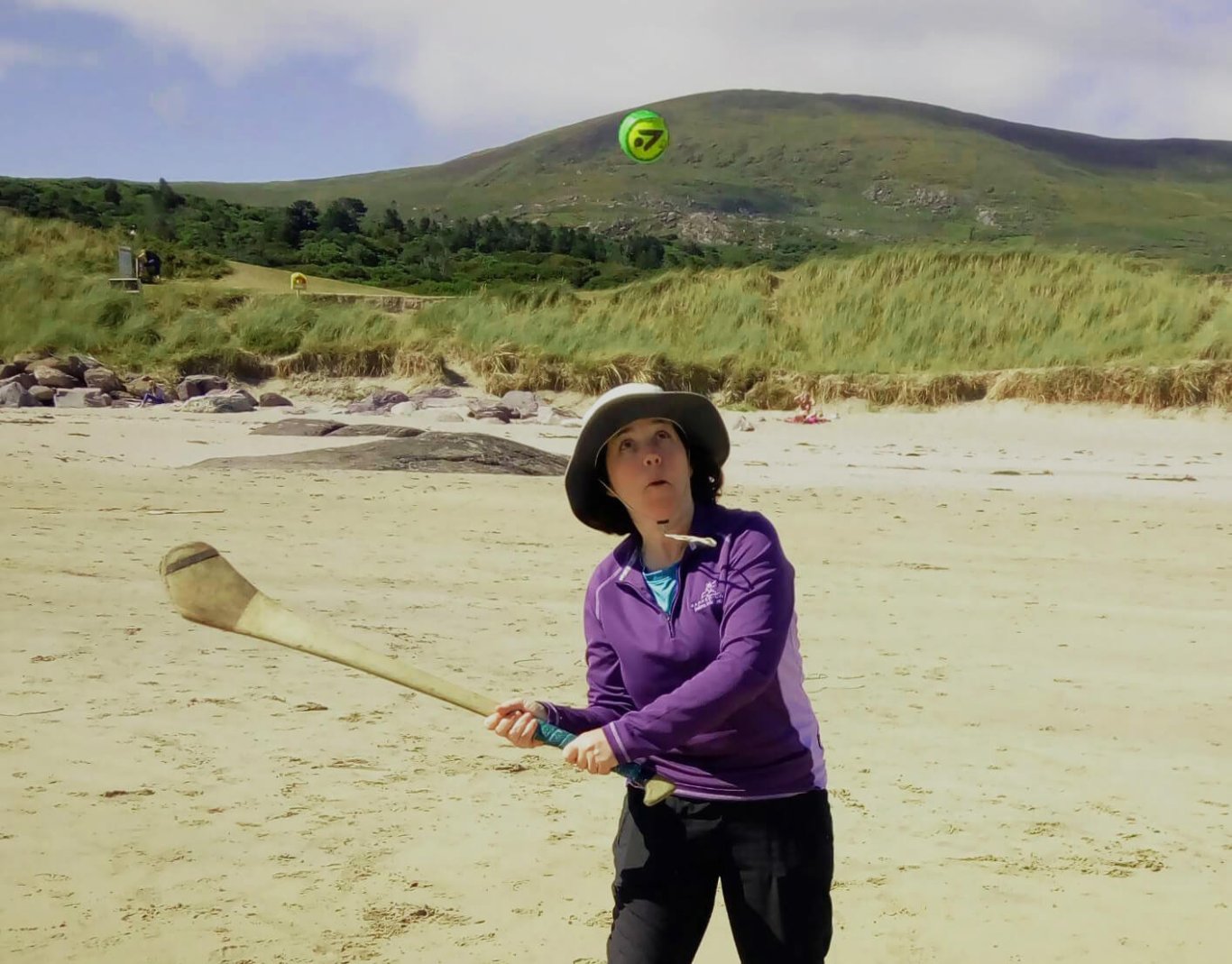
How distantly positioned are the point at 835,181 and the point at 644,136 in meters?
118

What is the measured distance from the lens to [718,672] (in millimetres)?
2199

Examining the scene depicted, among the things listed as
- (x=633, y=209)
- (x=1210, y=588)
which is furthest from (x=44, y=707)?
(x=633, y=209)

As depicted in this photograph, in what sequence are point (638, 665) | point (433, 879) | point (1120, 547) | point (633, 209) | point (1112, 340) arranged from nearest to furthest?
1. point (638, 665)
2. point (433, 879)
3. point (1120, 547)
4. point (1112, 340)
5. point (633, 209)

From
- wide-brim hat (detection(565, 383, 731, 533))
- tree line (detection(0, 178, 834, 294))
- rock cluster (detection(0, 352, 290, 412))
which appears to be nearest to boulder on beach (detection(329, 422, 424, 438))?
rock cluster (detection(0, 352, 290, 412))

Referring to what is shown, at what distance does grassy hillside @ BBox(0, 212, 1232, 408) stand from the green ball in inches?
63.9

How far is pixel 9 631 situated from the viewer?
548 cm

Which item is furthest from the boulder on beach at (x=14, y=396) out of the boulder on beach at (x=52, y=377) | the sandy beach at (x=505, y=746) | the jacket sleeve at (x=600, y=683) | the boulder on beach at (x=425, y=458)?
the jacket sleeve at (x=600, y=683)

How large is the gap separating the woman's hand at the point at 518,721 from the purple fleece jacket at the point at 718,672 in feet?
0.14

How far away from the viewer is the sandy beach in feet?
11.0

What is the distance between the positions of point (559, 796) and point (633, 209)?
371ft

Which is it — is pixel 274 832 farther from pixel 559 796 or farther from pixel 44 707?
pixel 44 707

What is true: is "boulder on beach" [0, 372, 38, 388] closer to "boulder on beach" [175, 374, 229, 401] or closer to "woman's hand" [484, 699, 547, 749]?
"boulder on beach" [175, 374, 229, 401]

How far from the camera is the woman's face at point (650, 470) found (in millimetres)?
2377

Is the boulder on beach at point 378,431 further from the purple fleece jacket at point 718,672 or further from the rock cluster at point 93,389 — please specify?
the purple fleece jacket at point 718,672
